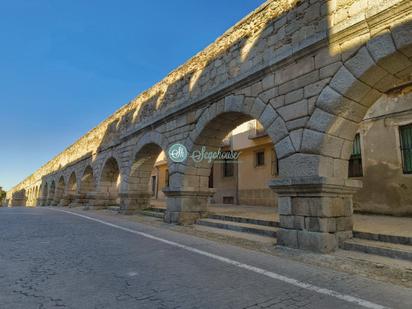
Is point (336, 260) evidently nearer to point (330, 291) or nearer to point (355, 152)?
point (330, 291)

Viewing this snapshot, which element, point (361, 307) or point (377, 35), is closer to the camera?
point (361, 307)

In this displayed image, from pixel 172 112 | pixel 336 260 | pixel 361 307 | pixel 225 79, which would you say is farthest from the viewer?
pixel 172 112

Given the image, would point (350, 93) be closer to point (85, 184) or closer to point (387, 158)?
point (387, 158)

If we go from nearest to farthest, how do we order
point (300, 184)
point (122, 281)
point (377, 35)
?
point (122, 281) < point (377, 35) < point (300, 184)

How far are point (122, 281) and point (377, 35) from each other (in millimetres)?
4482

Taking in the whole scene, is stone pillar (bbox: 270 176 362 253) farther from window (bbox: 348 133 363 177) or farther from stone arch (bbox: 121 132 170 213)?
stone arch (bbox: 121 132 170 213)

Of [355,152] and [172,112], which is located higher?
[172,112]

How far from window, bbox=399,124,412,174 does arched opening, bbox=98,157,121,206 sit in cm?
1186

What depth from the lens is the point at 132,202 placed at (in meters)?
10.8

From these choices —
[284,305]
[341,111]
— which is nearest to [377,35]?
[341,111]

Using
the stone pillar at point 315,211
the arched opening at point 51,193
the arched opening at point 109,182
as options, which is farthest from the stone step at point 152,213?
the arched opening at point 51,193

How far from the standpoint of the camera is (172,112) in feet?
28.0

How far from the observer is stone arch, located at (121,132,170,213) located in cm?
1061

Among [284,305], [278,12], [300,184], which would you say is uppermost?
[278,12]
